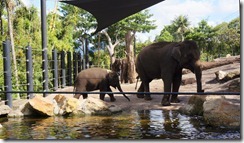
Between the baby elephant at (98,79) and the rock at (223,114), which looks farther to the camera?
the baby elephant at (98,79)

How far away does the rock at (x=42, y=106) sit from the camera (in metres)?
3.57

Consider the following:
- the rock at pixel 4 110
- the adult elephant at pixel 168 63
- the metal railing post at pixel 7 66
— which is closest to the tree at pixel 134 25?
the adult elephant at pixel 168 63

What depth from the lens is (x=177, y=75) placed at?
429 centimetres

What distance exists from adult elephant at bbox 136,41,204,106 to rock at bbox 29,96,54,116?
1096 millimetres

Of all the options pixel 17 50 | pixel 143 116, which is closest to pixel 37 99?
pixel 143 116

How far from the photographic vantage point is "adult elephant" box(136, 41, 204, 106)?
13.1 feet

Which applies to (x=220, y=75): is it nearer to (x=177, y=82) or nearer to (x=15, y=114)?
(x=177, y=82)

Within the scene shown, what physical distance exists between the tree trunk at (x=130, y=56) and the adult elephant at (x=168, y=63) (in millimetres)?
110

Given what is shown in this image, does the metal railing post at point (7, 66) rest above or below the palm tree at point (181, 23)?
below

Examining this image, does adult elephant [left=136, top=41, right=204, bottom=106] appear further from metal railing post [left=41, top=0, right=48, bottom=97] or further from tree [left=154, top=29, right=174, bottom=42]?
metal railing post [left=41, top=0, right=48, bottom=97]

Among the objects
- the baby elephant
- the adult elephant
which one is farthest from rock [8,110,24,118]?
the adult elephant

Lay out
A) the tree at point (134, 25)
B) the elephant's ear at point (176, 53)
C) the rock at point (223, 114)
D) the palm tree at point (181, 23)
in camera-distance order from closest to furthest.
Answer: the rock at point (223, 114)
the palm tree at point (181, 23)
the tree at point (134, 25)
the elephant's ear at point (176, 53)

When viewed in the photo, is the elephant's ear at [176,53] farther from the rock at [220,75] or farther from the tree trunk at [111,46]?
the rock at [220,75]

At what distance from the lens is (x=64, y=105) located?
3672 millimetres
